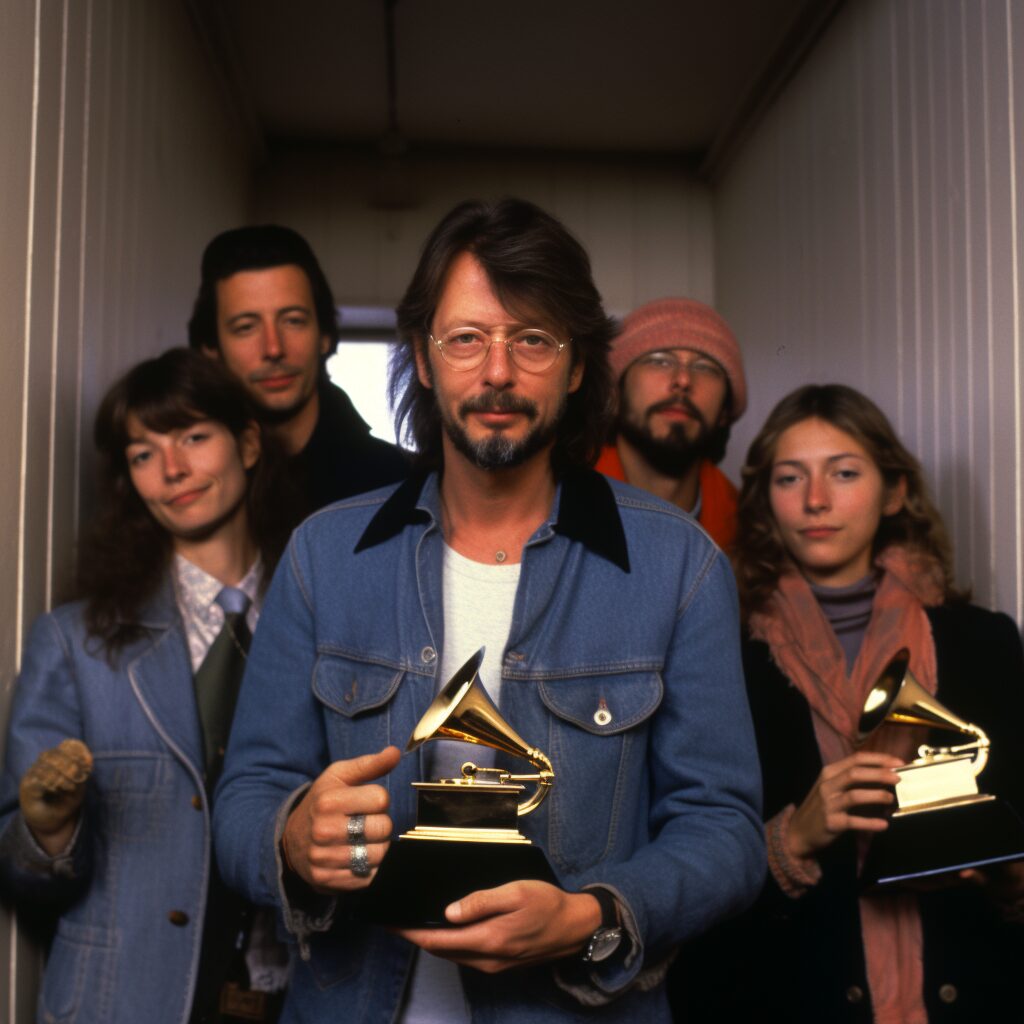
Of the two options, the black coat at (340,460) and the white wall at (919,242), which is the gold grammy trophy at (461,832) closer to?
the black coat at (340,460)

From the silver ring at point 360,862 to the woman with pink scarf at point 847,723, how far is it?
1.18 m

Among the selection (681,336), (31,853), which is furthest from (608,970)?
(681,336)

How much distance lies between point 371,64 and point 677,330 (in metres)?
3.02

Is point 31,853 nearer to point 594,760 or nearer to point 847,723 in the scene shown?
point 594,760

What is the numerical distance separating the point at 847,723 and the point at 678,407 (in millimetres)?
1293

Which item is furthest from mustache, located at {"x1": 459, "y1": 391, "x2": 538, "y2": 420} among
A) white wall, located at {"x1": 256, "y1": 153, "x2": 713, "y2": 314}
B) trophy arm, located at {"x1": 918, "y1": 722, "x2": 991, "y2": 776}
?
white wall, located at {"x1": 256, "y1": 153, "x2": 713, "y2": 314}

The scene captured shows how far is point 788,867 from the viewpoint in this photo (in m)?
2.62

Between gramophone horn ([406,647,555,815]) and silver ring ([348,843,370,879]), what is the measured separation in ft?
0.51

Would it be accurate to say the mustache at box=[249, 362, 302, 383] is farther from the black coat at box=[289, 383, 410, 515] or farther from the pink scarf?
the pink scarf

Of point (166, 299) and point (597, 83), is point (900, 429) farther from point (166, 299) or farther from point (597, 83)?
point (597, 83)

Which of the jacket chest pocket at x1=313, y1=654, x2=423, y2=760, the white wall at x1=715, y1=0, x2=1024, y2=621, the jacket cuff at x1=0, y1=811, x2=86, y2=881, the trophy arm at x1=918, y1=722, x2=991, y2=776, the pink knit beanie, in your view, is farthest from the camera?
the pink knit beanie

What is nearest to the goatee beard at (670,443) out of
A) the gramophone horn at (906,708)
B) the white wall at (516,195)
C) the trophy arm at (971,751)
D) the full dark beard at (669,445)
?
the full dark beard at (669,445)

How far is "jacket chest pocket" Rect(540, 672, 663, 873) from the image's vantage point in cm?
197

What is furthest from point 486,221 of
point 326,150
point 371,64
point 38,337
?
point 326,150
